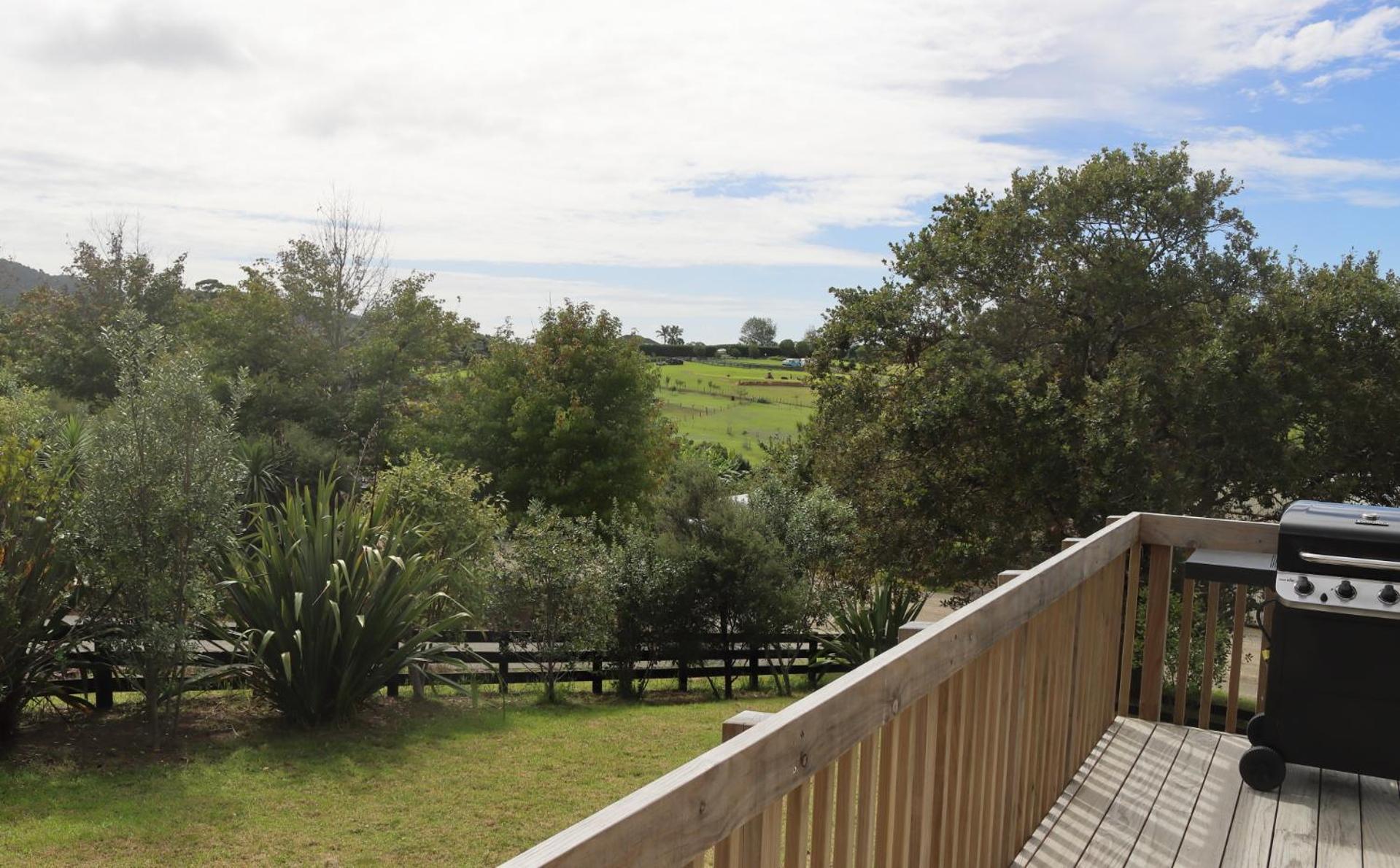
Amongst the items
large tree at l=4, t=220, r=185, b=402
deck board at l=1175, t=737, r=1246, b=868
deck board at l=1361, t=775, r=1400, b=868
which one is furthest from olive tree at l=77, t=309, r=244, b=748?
large tree at l=4, t=220, r=185, b=402

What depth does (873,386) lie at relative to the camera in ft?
54.2

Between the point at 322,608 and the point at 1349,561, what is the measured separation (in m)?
8.41

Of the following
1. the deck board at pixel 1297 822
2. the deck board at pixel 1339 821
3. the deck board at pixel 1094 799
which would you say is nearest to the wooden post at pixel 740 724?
the deck board at pixel 1094 799

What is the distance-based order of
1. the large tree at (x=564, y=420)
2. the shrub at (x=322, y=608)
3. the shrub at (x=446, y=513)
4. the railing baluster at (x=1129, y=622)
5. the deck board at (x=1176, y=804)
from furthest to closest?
the large tree at (x=564, y=420)
the shrub at (x=446, y=513)
the shrub at (x=322, y=608)
the railing baluster at (x=1129, y=622)
the deck board at (x=1176, y=804)

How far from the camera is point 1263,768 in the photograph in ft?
11.4

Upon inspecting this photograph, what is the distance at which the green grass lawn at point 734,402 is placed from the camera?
5456cm

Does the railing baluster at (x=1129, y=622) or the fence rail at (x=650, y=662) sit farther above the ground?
the railing baluster at (x=1129, y=622)

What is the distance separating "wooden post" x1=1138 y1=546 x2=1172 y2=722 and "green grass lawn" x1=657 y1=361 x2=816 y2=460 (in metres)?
42.5

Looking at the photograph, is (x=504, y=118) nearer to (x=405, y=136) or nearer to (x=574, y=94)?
(x=574, y=94)

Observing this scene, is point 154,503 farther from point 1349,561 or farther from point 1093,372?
point 1093,372

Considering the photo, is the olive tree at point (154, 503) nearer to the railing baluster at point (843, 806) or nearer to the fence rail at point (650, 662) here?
the fence rail at point (650, 662)

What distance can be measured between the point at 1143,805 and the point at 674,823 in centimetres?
Answer: 277

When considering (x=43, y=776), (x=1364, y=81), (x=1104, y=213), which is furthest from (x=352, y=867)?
(x=1364, y=81)

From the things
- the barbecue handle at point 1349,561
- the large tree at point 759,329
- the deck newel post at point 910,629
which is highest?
the large tree at point 759,329
